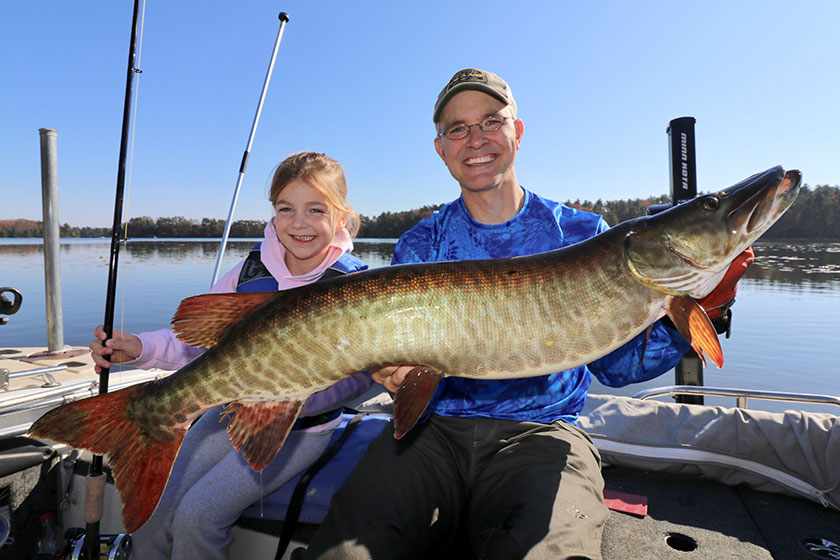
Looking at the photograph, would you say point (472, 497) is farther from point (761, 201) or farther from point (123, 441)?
point (761, 201)

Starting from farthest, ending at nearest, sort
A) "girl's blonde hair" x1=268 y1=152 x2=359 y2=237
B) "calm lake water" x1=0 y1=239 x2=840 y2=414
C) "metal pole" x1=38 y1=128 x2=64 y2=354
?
"calm lake water" x1=0 y1=239 x2=840 y2=414
"metal pole" x1=38 y1=128 x2=64 y2=354
"girl's blonde hair" x1=268 y1=152 x2=359 y2=237

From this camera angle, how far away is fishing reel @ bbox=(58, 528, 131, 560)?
2.16m

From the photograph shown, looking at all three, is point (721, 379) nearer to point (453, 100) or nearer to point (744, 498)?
point (744, 498)

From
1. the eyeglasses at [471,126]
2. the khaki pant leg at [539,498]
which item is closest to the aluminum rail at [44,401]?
Result: the khaki pant leg at [539,498]

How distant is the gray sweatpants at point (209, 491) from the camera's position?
6.91ft

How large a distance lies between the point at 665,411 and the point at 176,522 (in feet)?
8.57

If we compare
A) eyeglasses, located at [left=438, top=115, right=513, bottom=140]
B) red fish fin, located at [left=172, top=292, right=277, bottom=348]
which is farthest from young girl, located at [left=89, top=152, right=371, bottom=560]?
eyeglasses, located at [left=438, top=115, right=513, bottom=140]

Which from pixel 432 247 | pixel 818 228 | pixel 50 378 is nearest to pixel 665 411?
pixel 432 247

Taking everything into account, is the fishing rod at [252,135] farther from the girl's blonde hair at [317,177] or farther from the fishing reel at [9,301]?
the girl's blonde hair at [317,177]

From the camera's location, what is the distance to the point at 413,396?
71.7 inches

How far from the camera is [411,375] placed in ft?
6.08

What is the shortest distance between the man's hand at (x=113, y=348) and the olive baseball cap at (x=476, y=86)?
6.48 ft

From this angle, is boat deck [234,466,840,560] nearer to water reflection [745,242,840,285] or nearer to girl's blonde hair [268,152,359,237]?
girl's blonde hair [268,152,359,237]

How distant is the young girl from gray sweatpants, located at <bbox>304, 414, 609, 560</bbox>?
1.52ft
